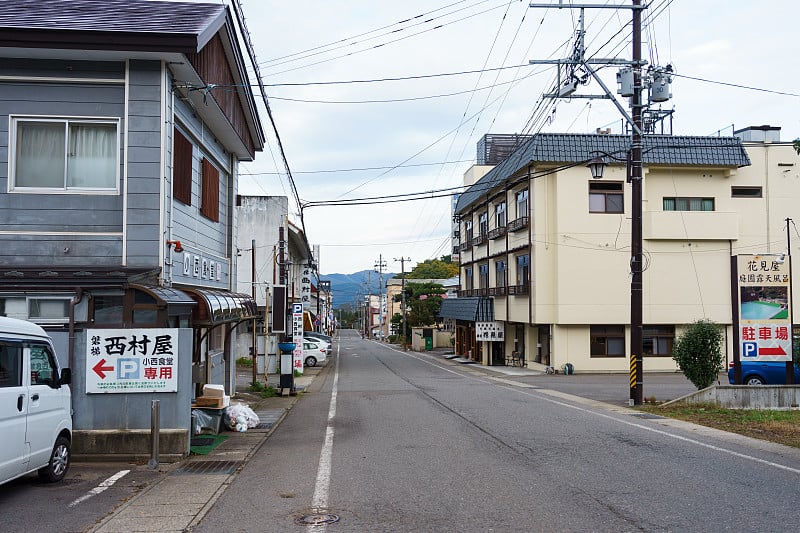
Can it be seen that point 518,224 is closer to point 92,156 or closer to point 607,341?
point 607,341

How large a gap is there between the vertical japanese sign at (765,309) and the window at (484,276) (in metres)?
28.7

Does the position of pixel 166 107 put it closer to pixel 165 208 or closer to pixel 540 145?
pixel 165 208

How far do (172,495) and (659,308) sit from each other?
32150 mm

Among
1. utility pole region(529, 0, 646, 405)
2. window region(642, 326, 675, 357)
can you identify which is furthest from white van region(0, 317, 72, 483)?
window region(642, 326, 675, 357)

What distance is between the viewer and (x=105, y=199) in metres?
12.3

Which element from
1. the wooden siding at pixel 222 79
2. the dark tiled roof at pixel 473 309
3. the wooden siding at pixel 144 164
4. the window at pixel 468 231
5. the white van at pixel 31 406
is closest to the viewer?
the white van at pixel 31 406

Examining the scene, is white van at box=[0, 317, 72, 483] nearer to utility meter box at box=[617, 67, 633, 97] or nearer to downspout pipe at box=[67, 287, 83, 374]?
downspout pipe at box=[67, 287, 83, 374]

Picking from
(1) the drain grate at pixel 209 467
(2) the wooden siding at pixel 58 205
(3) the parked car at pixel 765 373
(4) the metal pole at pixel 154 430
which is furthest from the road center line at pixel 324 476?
(3) the parked car at pixel 765 373

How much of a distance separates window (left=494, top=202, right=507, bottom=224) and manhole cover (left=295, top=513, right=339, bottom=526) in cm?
3597

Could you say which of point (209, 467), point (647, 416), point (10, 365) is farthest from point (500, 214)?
point (10, 365)

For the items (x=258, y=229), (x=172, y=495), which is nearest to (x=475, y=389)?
(x=172, y=495)

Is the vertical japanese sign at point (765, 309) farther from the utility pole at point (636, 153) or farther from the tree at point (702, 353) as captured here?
the utility pole at point (636, 153)

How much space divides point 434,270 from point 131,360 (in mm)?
99806

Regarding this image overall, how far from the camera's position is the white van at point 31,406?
792 centimetres
